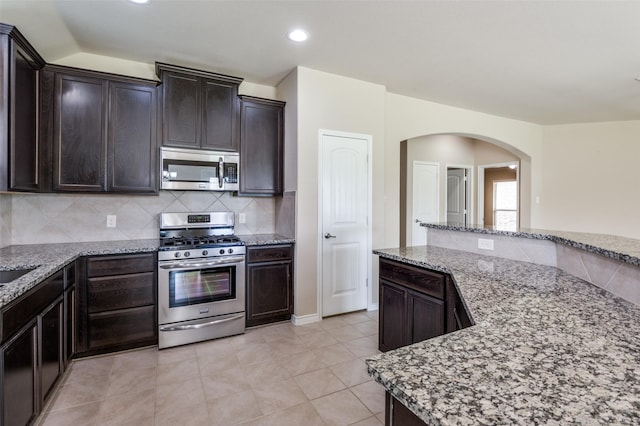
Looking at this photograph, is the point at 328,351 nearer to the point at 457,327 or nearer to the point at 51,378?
the point at 457,327

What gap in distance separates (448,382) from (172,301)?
273cm

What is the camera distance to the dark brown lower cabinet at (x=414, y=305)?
2.02 m

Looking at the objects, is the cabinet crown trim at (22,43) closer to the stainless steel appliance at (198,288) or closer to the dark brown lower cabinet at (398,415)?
the stainless steel appliance at (198,288)

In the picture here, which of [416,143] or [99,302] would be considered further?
[416,143]

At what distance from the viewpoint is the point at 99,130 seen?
2.91 m

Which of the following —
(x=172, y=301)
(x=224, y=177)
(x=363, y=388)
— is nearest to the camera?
(x=363, y=388)

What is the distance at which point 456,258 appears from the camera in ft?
7.80

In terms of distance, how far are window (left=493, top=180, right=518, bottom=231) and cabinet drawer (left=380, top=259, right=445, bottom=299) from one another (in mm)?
6848

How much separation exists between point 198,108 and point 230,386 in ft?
8.37

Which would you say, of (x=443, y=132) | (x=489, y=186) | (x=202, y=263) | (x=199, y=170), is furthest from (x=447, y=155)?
(x=202, y=263)

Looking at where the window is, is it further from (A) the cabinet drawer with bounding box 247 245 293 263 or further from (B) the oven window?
(B) the oven window

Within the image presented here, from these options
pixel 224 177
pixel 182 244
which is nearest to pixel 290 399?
pixel 182 244

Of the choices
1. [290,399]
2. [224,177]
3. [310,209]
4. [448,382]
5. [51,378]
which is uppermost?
[224,177]

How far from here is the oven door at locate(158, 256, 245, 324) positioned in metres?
2.89
